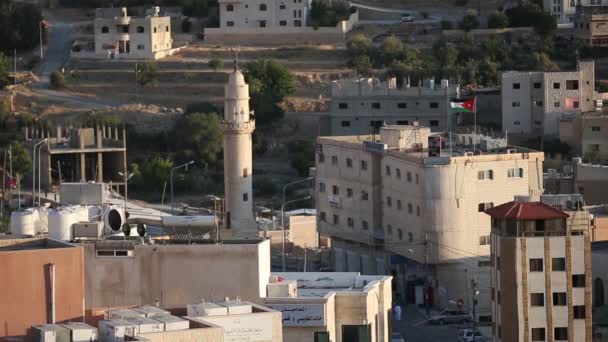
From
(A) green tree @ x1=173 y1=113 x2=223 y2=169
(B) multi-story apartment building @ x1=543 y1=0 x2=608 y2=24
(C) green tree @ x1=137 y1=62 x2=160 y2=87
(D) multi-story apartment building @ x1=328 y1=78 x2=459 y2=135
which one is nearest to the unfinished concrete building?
(A) green tree @ x1=173 y1=113 x2=223 y2=169

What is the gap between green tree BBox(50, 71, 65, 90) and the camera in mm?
89250

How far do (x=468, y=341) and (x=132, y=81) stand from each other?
39.7 meters

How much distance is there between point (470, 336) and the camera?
51906 mm

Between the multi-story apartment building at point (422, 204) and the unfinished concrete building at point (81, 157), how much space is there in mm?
13386

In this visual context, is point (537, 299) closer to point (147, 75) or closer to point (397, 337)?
point (397, 337)

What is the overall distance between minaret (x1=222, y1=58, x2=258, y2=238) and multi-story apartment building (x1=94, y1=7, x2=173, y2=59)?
32650 millimetres

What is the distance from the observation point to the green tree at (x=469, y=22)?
92.9m

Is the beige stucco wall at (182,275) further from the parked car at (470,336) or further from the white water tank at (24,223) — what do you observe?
the parked car at (470,336)

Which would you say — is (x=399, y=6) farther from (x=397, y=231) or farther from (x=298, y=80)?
(x=397, y=231)

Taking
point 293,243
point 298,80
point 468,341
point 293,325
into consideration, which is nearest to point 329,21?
point 298,80

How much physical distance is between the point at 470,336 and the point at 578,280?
5.70 metres

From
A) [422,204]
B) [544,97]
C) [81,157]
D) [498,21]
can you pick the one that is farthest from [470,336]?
[498,21]

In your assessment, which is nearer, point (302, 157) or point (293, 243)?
point (293, 243)

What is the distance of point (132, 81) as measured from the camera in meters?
89.9
